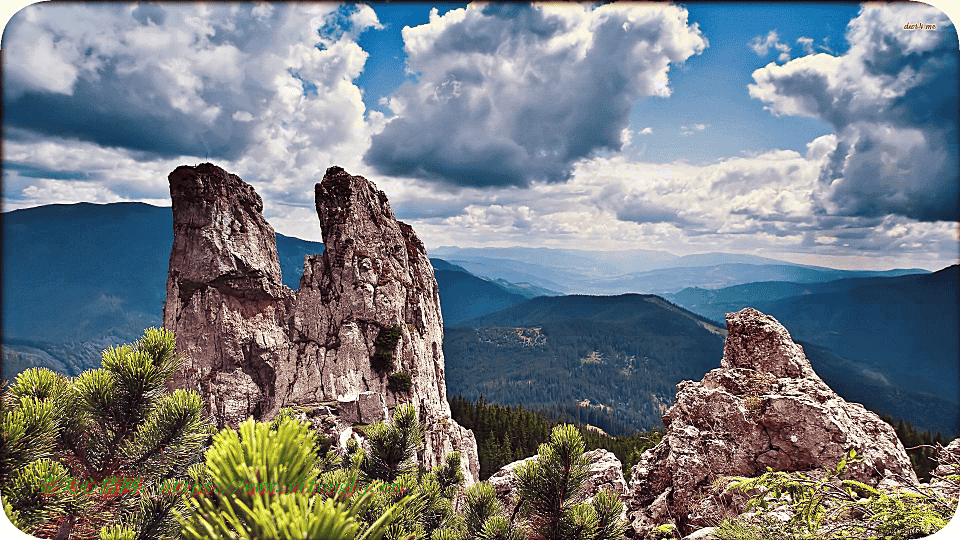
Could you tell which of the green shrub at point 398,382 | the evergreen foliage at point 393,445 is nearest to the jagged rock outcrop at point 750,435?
the evergreen foliage at point 393,445

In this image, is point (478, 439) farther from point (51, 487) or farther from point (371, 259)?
point (51, 487)

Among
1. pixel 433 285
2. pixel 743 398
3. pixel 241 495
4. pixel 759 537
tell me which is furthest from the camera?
pixel 433 285

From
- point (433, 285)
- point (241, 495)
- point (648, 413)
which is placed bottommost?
point (648, 413)

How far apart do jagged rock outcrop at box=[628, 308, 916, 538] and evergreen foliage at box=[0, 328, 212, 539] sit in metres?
5.22

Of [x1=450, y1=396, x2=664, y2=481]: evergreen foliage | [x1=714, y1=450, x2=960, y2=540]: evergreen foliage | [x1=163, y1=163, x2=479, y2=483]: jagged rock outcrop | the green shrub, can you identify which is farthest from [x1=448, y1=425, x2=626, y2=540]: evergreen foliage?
[x1=450, y1=396, x2=664, y2=481]: evergreen foliage

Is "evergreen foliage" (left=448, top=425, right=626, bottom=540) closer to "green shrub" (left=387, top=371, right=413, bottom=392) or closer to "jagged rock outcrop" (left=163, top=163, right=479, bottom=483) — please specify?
"jagged rock outcrop" (left=163, top=163, right=479, bottom=483)

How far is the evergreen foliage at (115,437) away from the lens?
2.53 metres

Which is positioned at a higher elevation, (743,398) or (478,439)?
(743,398)

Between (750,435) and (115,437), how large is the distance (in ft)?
22.5

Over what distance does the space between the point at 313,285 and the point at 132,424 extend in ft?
73.9

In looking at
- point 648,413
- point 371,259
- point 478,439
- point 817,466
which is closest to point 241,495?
point 817,466

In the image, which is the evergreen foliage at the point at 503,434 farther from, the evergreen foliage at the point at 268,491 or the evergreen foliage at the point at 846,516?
the evergreen foliage at the point at 268,491

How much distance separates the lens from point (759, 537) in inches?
117

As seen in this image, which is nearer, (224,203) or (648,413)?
(224,203)
